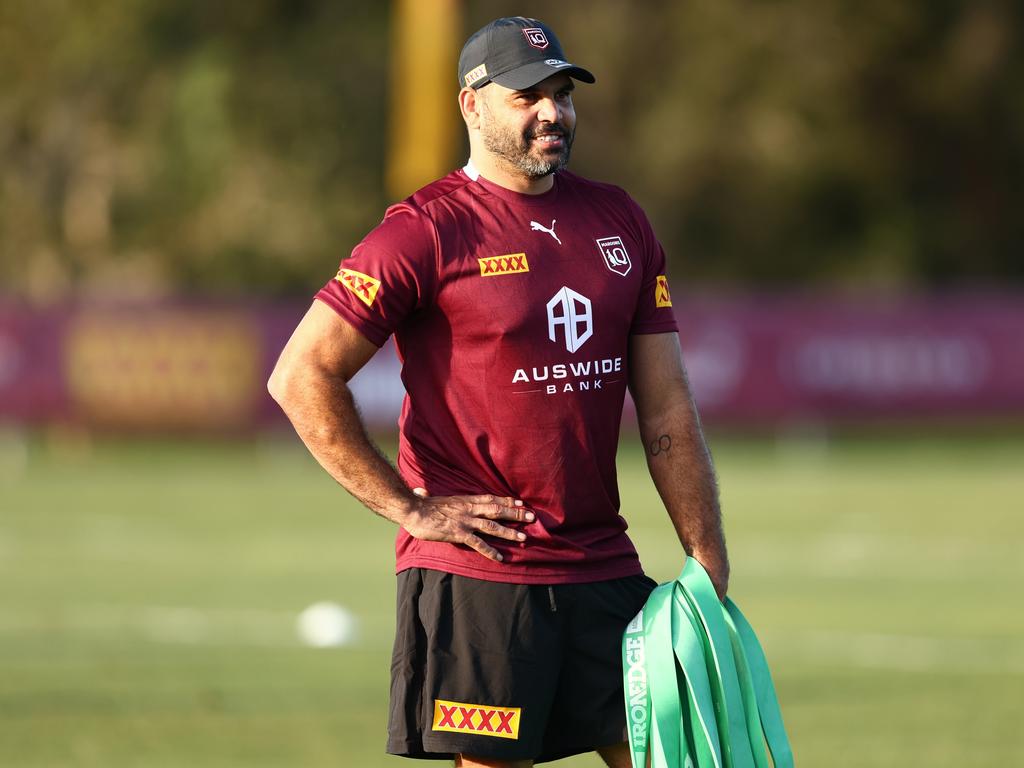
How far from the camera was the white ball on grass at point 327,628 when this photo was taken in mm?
13039

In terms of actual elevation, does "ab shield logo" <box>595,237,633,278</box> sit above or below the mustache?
below

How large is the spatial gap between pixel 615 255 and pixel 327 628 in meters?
7.83

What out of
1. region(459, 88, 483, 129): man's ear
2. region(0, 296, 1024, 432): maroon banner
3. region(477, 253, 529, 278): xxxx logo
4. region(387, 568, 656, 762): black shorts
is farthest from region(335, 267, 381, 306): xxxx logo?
region(0, 296, 1024, 432): maroon banner

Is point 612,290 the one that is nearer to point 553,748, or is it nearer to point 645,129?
point 553,748

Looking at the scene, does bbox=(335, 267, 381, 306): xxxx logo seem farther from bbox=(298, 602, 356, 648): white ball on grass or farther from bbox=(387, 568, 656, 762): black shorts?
bbox=(298, 602, 356, 648): white ball on grass

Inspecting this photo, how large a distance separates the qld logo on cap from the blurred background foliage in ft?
113

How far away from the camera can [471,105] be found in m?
5.85

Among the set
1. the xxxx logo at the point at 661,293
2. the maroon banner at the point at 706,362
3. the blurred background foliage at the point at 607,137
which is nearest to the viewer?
the xxxx logo at the point at 661,293

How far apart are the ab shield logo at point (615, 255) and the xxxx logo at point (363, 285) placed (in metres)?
0.67

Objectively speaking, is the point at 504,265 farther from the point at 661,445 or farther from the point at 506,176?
the point at 661,445

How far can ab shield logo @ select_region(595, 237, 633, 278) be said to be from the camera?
18.9 feet

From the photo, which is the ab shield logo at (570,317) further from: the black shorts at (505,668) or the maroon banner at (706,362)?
the maroon banner at (706,362)

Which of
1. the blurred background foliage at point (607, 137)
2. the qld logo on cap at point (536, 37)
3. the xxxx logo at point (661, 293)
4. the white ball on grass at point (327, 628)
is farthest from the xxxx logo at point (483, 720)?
the blurred background foliage at point (607, 137)

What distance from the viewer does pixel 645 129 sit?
141 feet
